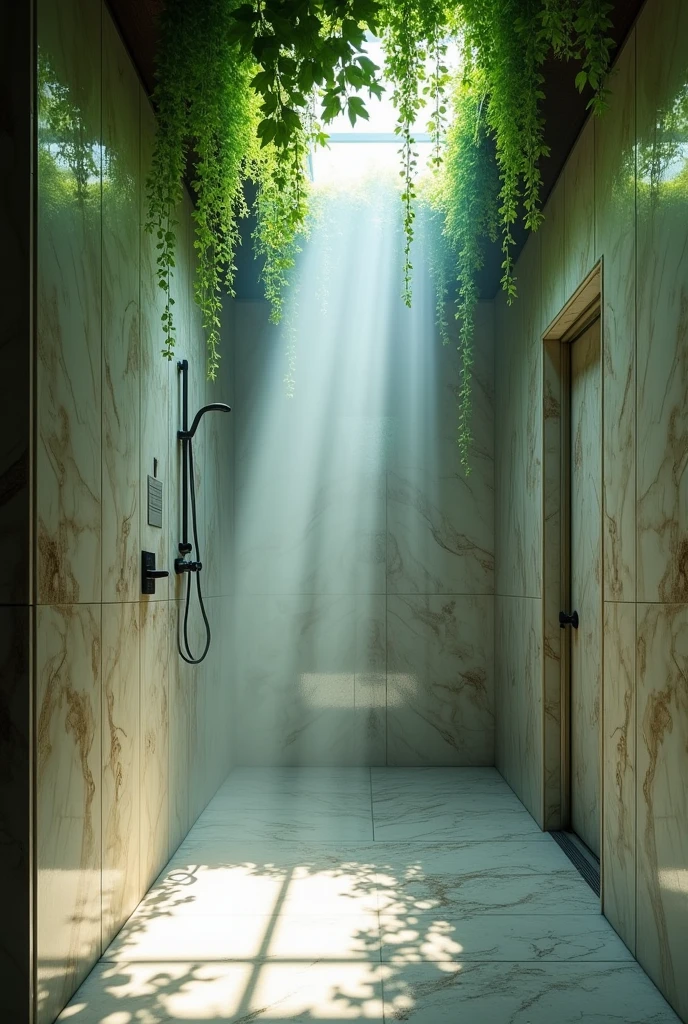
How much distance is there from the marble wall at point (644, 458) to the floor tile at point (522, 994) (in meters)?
0.08

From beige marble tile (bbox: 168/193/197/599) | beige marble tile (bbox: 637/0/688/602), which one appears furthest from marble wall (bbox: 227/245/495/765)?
beige marble tile (bbox: 637/0/688/602)

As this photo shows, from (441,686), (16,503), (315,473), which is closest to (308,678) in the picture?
(441,686)

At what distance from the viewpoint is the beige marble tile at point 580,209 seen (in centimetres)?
330

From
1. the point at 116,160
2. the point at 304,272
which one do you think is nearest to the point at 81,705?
the point at 116,160

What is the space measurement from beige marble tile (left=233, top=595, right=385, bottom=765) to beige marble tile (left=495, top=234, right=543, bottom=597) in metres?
0.85

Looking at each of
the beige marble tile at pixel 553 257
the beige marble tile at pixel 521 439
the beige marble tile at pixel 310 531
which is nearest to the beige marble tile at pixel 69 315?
the beige marble tile at pixel 553 257

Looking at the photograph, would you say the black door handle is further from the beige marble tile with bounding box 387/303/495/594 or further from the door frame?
the beige marble tile with bounding box 387/303/495/594

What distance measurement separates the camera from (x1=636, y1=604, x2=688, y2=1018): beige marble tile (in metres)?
2.32

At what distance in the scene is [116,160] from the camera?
2863mm

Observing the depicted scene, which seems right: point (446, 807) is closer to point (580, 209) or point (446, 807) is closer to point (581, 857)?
point (581, 857)

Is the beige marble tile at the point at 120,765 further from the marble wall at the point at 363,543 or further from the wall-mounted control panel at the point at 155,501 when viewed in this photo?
the marble wall at the point at 363,543

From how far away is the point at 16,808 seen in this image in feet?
6.74

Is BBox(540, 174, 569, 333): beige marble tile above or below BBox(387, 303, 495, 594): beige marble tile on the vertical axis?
above

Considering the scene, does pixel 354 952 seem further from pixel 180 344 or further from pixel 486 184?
pixel 486 184
